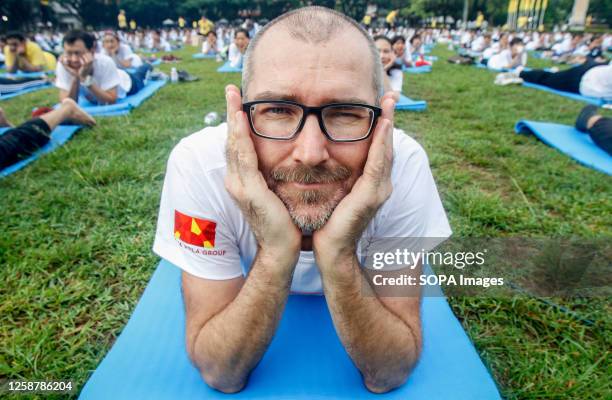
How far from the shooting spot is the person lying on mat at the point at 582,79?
27.8ft

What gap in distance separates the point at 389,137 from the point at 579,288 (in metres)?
2.31

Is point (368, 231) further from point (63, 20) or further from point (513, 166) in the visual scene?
point (63, 20)

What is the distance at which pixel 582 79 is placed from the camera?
9148 mm

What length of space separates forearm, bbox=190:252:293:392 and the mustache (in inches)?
13.9

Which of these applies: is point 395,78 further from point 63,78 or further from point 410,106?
point 63,78

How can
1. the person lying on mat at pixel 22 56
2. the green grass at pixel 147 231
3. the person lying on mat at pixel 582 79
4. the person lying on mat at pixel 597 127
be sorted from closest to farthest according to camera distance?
the green grass at pixel 147 231, the person lying on mat at pixel 597 127, the person lying on mat at pixel 582 79, the person lying on mat at pixel 22 56

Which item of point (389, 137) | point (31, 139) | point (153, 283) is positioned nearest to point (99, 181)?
point (31, 139)

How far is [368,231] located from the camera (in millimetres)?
1862

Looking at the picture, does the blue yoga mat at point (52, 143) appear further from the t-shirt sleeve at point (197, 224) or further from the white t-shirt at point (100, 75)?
the t-shirt sleeve at point (197, 224)

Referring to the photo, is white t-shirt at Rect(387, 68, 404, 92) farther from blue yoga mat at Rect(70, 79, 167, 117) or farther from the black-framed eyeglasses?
the black-framed eyeglasses

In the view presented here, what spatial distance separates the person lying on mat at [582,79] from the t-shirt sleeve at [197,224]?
401 inches

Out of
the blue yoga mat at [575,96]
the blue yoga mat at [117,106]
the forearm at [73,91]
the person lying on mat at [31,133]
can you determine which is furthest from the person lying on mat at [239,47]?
the blue yoga mat at [575,96]

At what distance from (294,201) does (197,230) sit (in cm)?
48

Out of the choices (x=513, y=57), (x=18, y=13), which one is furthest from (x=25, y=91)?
(x=18, y=13)
